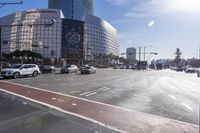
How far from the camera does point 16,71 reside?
120 feet

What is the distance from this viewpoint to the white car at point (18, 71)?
35844mm

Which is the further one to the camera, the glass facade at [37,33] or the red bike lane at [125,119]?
the glass facade at [37,33]

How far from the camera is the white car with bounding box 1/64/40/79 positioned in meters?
35.8

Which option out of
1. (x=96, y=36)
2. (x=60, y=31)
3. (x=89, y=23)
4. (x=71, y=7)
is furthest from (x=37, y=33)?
(x=96, y=36)

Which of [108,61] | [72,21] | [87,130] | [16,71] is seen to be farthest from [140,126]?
[108,61]

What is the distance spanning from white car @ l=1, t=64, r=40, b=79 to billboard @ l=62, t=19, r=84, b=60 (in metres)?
115

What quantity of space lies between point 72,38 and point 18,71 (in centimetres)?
12332

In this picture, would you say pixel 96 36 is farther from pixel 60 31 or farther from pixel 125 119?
pixel 125 119

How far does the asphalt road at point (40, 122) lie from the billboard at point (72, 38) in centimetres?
14331

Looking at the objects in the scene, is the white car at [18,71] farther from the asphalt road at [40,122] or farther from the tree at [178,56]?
the tree at [178,56]

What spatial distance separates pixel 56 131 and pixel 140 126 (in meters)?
2.43

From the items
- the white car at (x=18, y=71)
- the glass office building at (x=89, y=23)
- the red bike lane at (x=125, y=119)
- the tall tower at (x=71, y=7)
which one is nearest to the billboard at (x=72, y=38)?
the glass office building at (x=89, y=23)

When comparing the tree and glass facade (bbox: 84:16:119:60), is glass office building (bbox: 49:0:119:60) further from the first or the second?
the tree

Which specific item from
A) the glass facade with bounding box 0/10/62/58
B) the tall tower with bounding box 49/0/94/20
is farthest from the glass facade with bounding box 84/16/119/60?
the glass facade with bounding box 0/10/62/58
